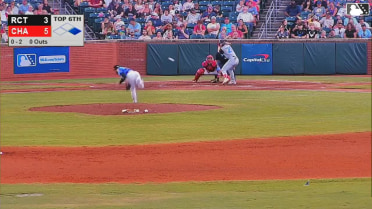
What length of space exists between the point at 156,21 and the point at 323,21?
7.24 metres

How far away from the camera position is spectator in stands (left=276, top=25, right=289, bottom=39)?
37000 millimetres

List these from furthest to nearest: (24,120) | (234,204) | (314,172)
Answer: (24,120), (314,172), (234,204)

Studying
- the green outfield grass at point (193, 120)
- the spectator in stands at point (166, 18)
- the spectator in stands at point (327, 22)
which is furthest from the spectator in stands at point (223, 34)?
the green outfield grass at point (193, 120)

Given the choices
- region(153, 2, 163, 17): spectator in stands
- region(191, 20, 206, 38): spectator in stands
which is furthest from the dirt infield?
region(191, 20, 206, 38): spectator in stands

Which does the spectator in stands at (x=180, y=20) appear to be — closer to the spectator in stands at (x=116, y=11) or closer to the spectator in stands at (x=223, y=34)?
the spectator in stands at (x=223, y=34)

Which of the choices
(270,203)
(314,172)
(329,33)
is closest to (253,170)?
(314,172)

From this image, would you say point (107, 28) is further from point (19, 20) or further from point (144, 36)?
point (19, 20)

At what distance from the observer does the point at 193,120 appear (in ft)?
69.3

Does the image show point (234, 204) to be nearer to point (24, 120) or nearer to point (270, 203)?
point (270, 203)

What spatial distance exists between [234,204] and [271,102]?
1669 centimetres

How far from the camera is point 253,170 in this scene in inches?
512

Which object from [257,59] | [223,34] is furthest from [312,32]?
[223,34]

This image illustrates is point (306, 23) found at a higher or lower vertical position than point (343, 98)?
higher

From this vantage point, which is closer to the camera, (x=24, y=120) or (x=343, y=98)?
(x=24, y=120)
